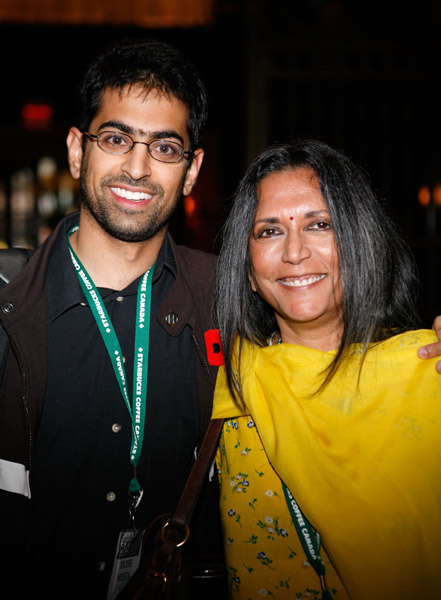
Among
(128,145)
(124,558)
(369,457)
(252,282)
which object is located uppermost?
(128,145)

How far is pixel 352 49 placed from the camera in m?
4.21

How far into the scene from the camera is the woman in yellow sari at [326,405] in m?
1.42

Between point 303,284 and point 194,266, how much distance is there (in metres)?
0.59

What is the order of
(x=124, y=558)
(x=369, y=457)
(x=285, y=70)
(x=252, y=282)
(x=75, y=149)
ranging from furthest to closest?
(x=285, y=70), (x=75, y=149), (x=252, y=282), (x=124, y=558), (x=369, y=457)

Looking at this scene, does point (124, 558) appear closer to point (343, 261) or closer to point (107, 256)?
point (107, 256)

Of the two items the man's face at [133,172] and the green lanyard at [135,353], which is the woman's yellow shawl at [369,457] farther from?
the man's face at [133,172]

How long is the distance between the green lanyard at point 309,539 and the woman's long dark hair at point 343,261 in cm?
38

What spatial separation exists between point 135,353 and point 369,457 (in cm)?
84

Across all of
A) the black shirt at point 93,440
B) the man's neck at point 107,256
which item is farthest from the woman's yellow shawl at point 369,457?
the man's neck at point 107,256

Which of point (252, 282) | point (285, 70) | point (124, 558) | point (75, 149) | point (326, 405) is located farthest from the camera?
point (285, 70)

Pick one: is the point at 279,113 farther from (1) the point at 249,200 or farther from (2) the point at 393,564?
(2) the point at 393,564

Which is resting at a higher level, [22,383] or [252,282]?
[252,282]

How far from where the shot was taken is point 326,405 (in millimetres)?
1584

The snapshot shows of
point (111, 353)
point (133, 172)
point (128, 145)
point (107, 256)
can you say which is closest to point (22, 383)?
point (111, 353)
